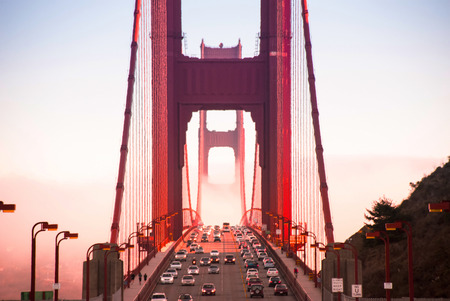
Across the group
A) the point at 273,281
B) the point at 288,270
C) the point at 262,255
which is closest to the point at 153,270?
the point at 273,281

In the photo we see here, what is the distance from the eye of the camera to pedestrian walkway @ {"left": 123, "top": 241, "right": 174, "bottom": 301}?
47122 millimetres

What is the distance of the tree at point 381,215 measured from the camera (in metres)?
69.4

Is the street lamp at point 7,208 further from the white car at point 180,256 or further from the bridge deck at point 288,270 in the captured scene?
the white car at point 180,256

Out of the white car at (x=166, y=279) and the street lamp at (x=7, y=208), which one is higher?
the street lamp at (x=7, y=208)

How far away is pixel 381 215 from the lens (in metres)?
70.8

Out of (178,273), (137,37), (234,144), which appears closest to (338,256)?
(178,273)

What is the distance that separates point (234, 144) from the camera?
169 m

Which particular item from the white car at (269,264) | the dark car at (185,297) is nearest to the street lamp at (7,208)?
the dark car at (185,297)

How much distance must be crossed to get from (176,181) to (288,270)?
1049 inches

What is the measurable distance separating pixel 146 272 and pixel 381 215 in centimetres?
2267

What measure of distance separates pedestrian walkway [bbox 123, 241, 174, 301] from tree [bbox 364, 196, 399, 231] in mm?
18001

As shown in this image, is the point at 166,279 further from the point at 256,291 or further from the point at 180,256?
the point at 180,256

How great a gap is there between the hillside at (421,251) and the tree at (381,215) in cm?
90

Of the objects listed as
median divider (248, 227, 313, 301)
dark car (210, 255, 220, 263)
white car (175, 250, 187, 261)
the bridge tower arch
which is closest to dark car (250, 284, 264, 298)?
median divider (248, 227, 313, 301)
